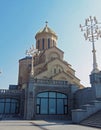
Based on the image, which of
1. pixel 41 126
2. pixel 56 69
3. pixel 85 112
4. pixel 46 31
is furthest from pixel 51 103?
pixel 46 31

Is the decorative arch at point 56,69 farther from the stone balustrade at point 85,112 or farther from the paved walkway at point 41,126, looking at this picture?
the paved walkway at point 41,126

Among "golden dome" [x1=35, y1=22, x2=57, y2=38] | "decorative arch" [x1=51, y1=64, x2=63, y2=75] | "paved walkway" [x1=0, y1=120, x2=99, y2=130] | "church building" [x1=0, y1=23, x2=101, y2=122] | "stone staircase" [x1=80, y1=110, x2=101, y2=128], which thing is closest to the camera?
"paved walkway" [x1=0, y1=120, x2=99, y2=130]

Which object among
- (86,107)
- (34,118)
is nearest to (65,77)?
(34,118)

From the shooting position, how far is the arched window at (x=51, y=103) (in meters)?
28.8

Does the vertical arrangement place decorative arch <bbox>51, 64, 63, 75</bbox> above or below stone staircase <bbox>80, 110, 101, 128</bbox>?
above

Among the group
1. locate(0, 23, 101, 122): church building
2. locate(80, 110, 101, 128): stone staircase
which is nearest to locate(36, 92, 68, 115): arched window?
locate(0, 23, 101, 122): church building

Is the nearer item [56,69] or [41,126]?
[41,126]

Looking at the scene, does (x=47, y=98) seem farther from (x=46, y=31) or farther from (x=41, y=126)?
A: (x=46, y=31)

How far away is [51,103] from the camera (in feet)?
96.0

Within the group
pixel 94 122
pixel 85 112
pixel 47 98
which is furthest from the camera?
pixel 47 98

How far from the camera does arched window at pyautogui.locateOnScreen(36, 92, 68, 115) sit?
2884 cm

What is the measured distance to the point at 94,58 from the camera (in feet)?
75.0

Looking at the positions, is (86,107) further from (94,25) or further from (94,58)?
(94,25)

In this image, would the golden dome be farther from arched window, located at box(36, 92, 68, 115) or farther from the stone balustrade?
the stone balustrade
